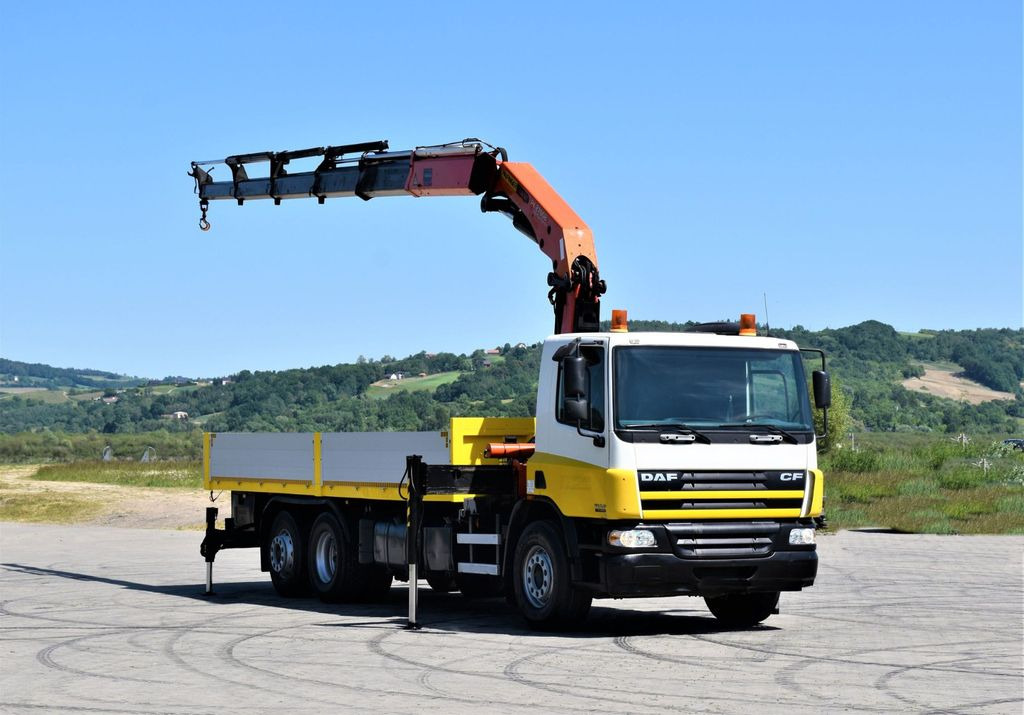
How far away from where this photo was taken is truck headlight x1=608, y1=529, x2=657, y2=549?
1398cm

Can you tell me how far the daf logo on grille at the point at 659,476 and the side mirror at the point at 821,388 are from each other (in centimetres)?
184

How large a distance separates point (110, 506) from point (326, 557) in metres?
29.6

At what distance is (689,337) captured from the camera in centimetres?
1486

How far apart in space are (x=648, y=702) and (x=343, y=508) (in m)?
8.35

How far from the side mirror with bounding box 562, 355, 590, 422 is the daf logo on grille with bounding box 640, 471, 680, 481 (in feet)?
2.51

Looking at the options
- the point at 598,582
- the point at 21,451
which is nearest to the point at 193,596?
the point at 598,582

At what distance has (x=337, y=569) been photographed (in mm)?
18422

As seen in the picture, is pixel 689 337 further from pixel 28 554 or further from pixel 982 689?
pixel 28 554

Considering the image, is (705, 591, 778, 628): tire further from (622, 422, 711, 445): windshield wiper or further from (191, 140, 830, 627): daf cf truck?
(622, 422, 711, 445): windshield wiper

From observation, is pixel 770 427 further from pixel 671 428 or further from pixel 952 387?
pixel 952 387

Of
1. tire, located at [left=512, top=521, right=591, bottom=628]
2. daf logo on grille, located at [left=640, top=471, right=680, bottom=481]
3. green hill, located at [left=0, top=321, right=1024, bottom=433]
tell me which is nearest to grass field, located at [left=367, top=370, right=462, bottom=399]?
green hill, located at [left=0, top=321, right=1024, bottom=433]

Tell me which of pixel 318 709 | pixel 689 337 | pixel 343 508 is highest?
pixel 689 337

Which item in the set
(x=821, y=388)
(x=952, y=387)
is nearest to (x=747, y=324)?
(x=821, y=388)

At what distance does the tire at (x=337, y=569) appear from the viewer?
18.3 metres
